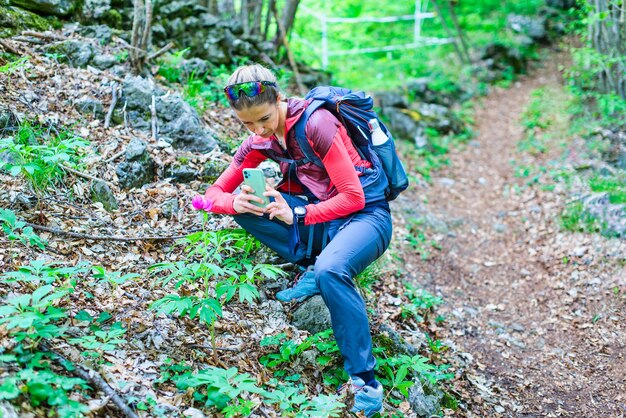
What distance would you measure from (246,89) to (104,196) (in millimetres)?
1847

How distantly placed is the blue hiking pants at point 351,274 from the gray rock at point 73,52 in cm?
398

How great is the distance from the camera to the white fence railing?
45.6ft

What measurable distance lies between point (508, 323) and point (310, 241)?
8.90ft

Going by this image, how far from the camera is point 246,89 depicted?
315cm

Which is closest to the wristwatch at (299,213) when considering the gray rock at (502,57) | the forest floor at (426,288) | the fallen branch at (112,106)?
the forest floor at (426,288)

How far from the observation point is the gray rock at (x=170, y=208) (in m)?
4.47

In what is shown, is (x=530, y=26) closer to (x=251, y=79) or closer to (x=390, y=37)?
(x=390, y=37)

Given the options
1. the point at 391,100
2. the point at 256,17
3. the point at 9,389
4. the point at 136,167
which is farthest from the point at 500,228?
the point at 9,389

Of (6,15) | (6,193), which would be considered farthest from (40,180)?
(6,15)

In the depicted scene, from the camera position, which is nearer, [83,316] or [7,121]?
[83,316]

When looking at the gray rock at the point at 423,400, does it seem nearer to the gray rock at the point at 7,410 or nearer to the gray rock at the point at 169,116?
the gray rock at the point at 7,410

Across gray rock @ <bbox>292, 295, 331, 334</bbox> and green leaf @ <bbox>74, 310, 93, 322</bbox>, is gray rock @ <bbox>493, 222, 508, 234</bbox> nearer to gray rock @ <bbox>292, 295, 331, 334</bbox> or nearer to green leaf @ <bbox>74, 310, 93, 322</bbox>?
gray rock @ <bbox>292, 295, 331, 334</bbox>

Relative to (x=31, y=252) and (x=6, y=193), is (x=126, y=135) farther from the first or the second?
(x=31, y=252)

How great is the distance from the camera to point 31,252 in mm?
3451
